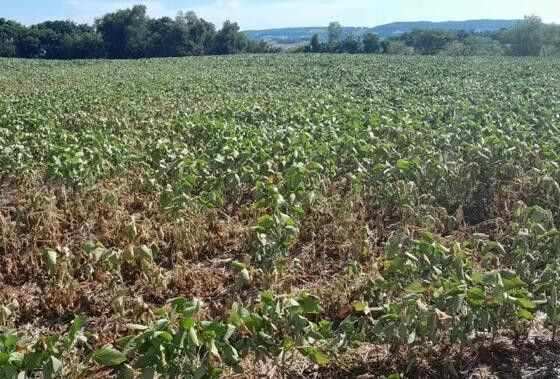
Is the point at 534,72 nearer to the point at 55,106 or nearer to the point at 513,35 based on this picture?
the point at 55,106

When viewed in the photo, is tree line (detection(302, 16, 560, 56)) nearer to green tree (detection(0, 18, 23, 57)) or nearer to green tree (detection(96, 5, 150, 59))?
green tree (detection(96, 5, 150, 59))

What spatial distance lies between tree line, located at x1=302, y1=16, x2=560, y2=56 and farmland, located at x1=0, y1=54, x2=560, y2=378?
43.3 meters

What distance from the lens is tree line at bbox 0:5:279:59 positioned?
5956 cm

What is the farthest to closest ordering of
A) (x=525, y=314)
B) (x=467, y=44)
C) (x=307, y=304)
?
(x=467, y=44)
(x=525, y=314)
(x=307, y=304)

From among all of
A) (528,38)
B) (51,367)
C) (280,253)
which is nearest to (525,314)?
(280,253)

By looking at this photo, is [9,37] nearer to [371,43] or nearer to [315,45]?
[315,45]

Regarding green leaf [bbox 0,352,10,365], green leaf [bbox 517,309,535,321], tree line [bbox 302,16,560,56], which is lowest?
green leaf [bbox 517,309,535,321]

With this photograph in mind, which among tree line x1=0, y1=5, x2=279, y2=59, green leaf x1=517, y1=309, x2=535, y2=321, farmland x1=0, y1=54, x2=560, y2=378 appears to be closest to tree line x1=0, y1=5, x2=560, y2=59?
tree line x1=0, y1=5, x2=279, y2=59

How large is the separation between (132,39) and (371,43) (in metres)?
25.2

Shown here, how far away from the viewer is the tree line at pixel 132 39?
59562mm

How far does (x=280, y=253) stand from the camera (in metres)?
4.01

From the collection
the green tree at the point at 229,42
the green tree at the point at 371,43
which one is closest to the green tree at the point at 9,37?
the green tree at the point at 229,42

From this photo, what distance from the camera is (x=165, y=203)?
4777mm

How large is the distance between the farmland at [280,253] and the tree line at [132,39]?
54377 mm
